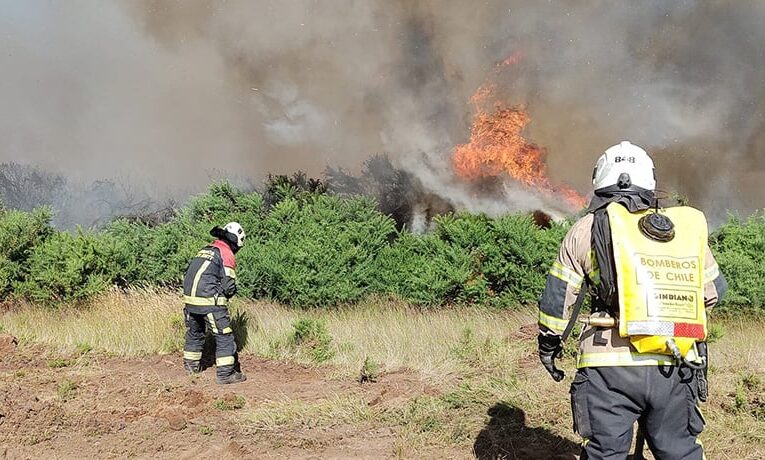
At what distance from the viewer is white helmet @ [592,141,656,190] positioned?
2.87 meters

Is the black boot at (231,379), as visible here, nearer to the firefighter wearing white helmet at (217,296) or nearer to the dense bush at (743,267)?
the firefighter wearing white helmet at (217,296)

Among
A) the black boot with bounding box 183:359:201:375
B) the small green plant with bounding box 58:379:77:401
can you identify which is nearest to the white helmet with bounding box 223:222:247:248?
the black boot with bounding box 183:359:201:375

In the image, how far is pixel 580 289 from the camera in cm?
287

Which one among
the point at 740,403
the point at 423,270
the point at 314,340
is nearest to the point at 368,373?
the point at 314,340

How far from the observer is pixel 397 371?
6473 millimetres

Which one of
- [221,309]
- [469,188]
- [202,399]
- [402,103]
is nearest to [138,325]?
[221,309]

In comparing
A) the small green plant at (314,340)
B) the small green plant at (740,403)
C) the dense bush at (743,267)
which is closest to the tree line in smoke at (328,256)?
the dense bush at (743,267)

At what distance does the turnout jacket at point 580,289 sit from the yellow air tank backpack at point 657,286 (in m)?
0.14

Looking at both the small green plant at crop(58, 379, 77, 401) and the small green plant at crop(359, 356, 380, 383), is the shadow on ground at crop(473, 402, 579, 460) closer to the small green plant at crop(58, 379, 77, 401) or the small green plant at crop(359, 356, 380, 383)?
the small green plant at crop(359, 356, 380, 383)

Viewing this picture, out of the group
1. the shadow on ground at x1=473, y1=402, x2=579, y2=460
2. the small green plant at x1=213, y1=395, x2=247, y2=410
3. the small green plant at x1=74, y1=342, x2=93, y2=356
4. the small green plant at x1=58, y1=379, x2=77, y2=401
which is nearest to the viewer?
the shadow on ground at x1=473, y1=402, x2=579, y2=460

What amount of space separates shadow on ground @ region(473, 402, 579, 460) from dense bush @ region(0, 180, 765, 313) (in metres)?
4.44

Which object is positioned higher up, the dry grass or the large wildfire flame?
the large wildfire flame

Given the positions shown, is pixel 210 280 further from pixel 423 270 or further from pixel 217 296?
pixel 423 270

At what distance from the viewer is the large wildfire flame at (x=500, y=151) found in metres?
14.9
